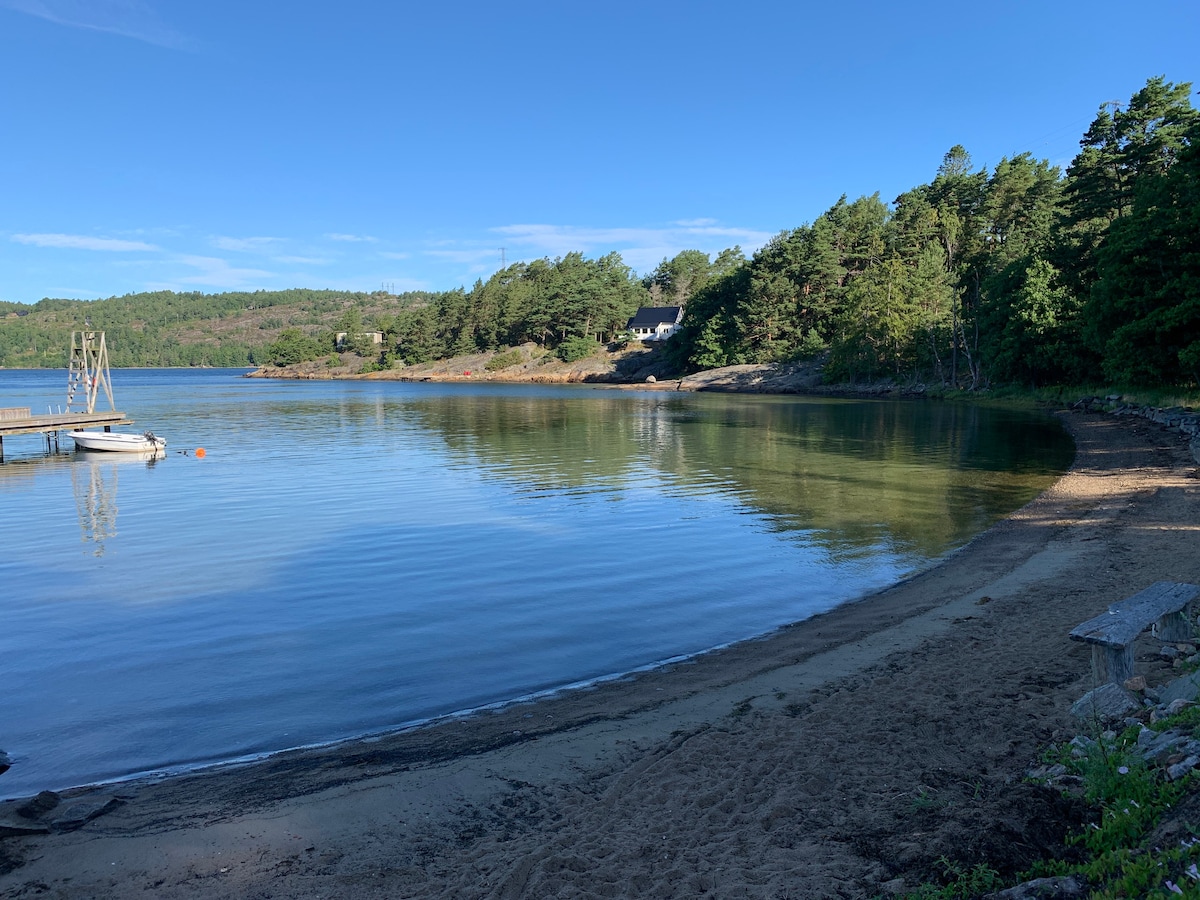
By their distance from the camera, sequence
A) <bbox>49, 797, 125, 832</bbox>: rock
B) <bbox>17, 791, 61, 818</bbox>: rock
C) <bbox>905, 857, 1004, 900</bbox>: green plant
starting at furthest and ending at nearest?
1. <bbox>17, 791, 61, 818</bbox>: rock
2. <bbox>49, 797, 125, 832</bbox>: rock
3. <bbox>905, 857, 1004, 900</bbox>: green plant

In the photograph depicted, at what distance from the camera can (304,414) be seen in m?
63.8

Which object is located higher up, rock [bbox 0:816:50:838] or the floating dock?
the floating dock

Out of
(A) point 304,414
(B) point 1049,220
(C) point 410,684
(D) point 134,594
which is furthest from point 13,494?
(B) point 1049,220

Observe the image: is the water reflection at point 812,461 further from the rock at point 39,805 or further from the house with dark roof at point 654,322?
the house with dark roof at point 654,322

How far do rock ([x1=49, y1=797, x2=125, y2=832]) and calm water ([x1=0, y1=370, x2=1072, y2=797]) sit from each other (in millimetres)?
983

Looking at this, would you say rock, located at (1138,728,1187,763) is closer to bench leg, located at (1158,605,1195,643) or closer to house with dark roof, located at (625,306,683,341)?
bench leg, located at (1158,605,1195,643)

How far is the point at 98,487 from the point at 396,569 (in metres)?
18.1

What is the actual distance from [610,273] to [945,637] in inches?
6036

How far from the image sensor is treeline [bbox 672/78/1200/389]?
126 feet

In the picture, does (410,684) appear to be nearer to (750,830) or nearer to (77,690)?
(77,690)

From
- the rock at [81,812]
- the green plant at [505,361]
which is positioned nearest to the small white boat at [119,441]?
the rock at [81,812]

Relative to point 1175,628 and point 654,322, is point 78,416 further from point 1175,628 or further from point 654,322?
point 654,322

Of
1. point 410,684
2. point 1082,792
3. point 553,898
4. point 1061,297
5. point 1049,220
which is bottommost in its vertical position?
point 410,684

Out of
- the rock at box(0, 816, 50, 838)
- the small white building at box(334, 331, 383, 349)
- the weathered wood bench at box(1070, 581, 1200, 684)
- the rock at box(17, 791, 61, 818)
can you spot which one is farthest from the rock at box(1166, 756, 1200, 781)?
the small white building at box(334, 331, 383, 349)
